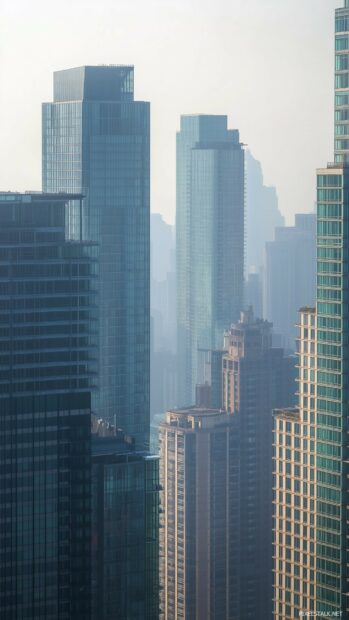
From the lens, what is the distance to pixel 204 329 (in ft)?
409

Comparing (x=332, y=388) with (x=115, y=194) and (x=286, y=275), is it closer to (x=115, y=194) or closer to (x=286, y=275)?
(x=115, y=194)

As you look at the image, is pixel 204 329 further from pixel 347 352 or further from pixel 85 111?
pixel 347 352

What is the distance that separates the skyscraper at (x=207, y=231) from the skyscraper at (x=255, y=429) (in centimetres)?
2548

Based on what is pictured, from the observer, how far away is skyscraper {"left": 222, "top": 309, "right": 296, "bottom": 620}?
86.9m

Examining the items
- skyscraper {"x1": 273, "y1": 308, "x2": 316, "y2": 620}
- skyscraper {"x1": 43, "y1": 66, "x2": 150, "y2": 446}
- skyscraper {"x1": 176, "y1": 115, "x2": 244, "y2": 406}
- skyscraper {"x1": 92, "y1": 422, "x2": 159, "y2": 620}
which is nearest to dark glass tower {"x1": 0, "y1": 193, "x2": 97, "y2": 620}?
skyscraper {"x1": 92, "y1": 422, "x2": 159, "y2": 620}

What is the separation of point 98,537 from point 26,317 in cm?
784

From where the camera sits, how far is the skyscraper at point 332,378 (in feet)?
181

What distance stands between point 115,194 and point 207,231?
56985mm

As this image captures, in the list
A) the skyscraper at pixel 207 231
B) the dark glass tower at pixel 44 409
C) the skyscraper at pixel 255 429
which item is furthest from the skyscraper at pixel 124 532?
the skyscraper at pixel 207 231

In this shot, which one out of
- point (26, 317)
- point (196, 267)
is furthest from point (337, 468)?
point (196, 267)

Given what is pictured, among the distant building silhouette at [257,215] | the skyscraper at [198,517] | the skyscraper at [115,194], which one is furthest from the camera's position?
the distant building silhouette at [257,215]

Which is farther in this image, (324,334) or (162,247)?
(162,247)

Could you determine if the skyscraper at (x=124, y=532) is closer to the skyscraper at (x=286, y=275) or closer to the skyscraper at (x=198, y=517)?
the skyscraper at (x=198, y=517)

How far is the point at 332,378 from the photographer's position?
56.7m
